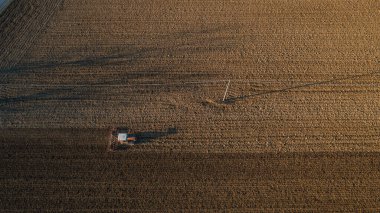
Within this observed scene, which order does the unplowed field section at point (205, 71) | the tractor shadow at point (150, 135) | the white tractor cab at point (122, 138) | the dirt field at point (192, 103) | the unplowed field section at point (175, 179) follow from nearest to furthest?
the unplowed field section at point (175, 179) → the dirt field at point (192, 103) → the white tractor cab at point (122, 138) → the tractor shadow at point (150, 135) → the unplowed field section at point (205, 71)

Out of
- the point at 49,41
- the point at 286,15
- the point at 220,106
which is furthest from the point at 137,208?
the point at 286,15

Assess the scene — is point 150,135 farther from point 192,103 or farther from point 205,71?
point 205,71

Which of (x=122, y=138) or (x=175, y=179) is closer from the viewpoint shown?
(x=175, y=179)

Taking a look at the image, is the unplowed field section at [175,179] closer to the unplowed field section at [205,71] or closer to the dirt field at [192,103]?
the dirt field at [192,103]

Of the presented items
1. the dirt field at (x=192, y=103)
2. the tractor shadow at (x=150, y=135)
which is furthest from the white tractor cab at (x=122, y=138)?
the dirt field at (x=192, y=103)

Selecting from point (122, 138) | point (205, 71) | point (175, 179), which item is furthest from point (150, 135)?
point (205, 71)

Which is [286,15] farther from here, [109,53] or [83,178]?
[83,178]
